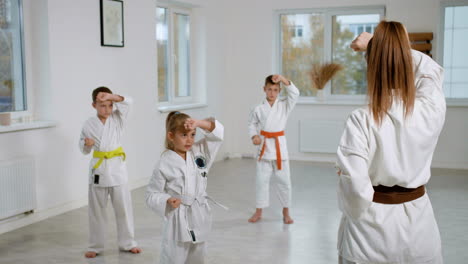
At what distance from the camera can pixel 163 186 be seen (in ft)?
8.11

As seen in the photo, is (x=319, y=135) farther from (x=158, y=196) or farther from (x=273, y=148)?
(x=158, y=196)

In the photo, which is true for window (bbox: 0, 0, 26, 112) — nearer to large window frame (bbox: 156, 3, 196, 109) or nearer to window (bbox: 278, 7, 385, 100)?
large window frame (bbox: 156, 3, 196, 109)

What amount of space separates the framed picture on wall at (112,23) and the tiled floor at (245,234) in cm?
162

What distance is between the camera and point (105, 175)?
11.6ft

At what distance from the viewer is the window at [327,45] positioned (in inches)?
288

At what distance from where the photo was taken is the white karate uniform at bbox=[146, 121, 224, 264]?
8.10ft

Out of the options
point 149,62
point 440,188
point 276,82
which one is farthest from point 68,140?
Result: point 440,188

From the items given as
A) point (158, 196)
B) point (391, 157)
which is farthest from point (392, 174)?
point (158, 196)

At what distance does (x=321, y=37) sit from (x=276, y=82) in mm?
3393

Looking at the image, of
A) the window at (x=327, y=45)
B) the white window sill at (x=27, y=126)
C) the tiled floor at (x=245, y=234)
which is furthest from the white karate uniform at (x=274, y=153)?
the window at (x=327, y=45)

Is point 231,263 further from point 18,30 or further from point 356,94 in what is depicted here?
point 356,94

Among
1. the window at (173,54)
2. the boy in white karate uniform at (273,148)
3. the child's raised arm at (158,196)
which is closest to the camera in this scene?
the child's raised arm at (158,196)

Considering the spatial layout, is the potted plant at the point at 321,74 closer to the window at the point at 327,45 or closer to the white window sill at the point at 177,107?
the window at the point at 327,45

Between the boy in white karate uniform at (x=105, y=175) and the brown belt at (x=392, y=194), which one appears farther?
the boy in white karate uniform at (x=105, y=175)
